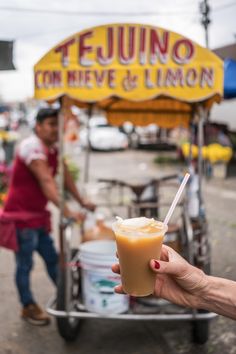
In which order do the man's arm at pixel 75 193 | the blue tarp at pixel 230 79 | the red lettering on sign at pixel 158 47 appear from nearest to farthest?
the red lettering on sign at pixel 158 47 < the man's arm at pixel 75 193 < the blue tarp at pixel 230 79

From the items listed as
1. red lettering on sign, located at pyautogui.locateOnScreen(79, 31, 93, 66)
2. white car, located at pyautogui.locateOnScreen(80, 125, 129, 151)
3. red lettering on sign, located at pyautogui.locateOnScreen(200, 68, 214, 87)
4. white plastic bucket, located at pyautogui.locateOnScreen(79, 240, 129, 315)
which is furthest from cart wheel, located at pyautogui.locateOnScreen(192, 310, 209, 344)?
white car, located at pyautogui.locateOnScreen(80, 125, 129, 151)

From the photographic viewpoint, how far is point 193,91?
137 inches

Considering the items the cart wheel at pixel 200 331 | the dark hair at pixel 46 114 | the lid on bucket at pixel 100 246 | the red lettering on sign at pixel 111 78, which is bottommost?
the cart wheel at pixel 200 331

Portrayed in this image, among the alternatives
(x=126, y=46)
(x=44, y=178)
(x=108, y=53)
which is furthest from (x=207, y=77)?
(x=44, y=178)

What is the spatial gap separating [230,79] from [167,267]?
4.64 metres

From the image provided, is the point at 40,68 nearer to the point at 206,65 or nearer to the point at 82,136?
the point at 206,65

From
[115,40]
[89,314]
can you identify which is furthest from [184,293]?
[115,40]

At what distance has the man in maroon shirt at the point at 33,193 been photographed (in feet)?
12.9

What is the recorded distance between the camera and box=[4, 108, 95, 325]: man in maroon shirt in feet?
12.9

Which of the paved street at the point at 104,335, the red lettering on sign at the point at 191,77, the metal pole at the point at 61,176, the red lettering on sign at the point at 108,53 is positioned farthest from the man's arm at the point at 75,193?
the red lettering on sign at the point at 191,77

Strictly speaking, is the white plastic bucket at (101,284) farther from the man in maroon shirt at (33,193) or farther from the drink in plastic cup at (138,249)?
the drink in plastic cup at (138,249)

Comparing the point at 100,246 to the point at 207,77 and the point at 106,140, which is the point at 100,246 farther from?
the point at 106,140

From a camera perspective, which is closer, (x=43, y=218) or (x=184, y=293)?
(x=184, y=293)

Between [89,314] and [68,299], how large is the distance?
22cm
